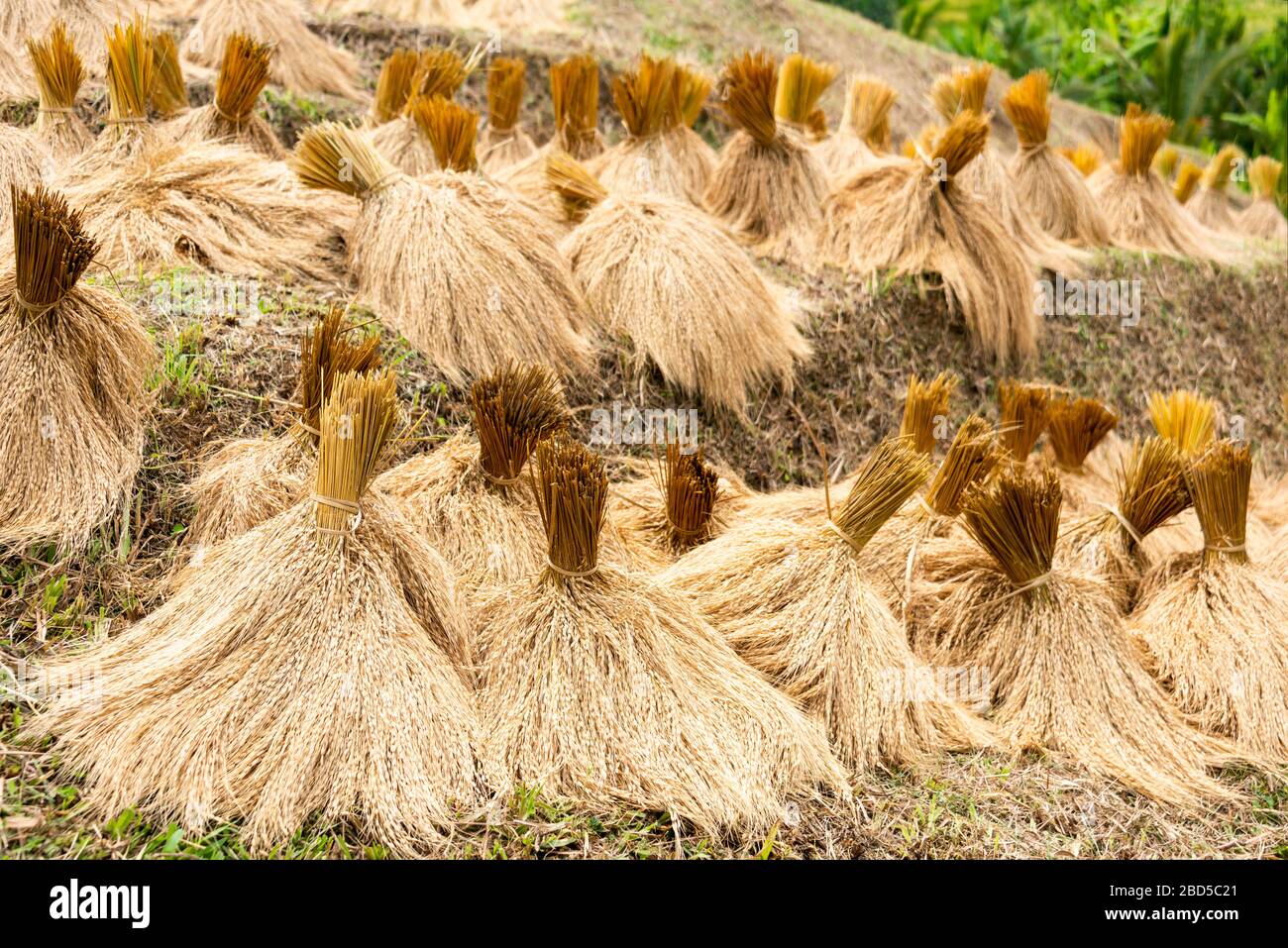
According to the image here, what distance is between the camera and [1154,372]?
5.13 meters

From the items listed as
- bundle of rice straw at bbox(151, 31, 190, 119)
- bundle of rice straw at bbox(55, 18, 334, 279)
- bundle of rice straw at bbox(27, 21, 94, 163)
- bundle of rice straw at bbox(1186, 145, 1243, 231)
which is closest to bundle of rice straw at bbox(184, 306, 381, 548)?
bundle of rice straw at bbox(55, 18, 334, 279)

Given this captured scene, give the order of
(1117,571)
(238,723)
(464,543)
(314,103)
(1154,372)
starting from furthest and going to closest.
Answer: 1. (1154,372)
2. (314,103)
3. (1117,571)
4. (464,543)
5. (238,723)

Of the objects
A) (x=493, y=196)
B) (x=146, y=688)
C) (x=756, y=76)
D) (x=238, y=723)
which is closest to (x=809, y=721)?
(x=238, y=723)

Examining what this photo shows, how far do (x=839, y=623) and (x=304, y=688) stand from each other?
1.17 m

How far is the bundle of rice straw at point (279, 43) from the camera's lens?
15.1 feet

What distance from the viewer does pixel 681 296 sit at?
3500 mm

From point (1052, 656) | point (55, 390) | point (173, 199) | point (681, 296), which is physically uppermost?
point (173, 199)

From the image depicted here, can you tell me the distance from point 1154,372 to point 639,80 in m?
2.61

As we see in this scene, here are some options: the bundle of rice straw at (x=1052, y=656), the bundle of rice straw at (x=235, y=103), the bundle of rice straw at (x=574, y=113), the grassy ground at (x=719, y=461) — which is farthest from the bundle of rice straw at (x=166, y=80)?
the bundle of rice straw at (x=1052, y=656)

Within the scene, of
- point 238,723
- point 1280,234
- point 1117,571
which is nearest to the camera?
point 238,723

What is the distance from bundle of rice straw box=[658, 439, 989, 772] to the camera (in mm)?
2574

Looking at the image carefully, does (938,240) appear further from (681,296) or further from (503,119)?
(503,119)

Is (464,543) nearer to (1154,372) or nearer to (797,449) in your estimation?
(797,449)

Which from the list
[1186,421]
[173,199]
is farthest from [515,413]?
[1186,421]
